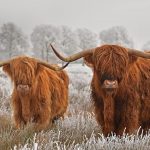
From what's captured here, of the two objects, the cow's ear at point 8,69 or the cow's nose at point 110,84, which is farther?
the cow's ear at point 8,69

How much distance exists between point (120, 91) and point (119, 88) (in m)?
0.05

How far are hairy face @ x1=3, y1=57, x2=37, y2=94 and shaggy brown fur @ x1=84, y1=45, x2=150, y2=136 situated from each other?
123 centimetres

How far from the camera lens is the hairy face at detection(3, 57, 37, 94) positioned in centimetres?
704

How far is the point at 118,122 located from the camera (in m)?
6.18

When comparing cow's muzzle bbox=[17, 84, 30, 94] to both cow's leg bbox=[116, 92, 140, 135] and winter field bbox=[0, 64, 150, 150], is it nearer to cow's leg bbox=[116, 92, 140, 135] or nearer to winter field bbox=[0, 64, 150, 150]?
winter field bbox=[0, 64, 150, 150]

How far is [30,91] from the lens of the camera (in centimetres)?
743

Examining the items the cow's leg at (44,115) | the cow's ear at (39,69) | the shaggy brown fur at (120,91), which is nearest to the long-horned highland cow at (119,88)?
the shaggy brown fur at (120,91)

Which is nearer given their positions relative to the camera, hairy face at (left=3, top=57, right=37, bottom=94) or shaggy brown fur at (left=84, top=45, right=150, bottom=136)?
shaggy brown fur at (left=84, top=45, right=150, bottom=136)

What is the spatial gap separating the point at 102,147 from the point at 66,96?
4.72 metres

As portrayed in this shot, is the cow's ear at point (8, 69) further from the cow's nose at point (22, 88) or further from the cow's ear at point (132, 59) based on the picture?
the cow's ear at point (132, 59)

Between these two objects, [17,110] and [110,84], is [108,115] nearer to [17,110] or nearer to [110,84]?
[110,84]

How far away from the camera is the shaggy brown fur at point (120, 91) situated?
568 centimetres

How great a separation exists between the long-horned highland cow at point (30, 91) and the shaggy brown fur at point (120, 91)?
1.09 meters

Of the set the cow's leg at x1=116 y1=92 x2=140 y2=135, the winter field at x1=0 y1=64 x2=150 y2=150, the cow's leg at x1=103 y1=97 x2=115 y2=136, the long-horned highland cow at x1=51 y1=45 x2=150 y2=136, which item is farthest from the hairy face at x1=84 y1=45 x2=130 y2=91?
the winter field at x1=0 y1=64 x2=150 y2=150
